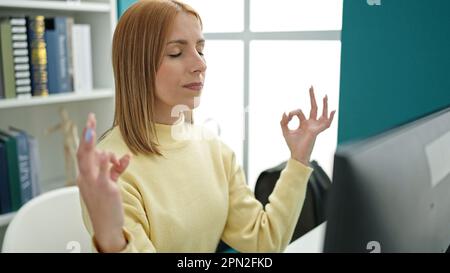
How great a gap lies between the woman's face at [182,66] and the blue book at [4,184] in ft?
2.12

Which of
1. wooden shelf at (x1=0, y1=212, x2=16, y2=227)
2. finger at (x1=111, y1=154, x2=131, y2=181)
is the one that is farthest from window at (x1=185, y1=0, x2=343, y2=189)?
wooden shelf at (x1=0, y1=212, x2=16, y2=227)

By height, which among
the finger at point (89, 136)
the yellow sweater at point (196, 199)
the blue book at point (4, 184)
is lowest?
the blue book at point (4, 184)

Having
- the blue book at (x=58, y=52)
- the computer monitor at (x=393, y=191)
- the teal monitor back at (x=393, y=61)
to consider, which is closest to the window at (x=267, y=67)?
the teal monitor back at (x=393, y=61)

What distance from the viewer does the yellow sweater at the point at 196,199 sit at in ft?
1.67

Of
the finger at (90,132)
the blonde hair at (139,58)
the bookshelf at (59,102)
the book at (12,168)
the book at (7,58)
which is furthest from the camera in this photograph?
the book at (12,168)

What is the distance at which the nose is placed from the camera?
0.50 meters

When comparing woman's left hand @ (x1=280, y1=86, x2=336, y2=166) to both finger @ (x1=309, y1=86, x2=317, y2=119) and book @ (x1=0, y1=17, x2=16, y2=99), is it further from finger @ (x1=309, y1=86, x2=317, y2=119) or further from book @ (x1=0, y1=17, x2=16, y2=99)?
book @ (x1=0, y1=17, x2=16, y2=99)

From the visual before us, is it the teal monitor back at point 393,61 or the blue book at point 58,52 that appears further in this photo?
the blue book at point 58,52

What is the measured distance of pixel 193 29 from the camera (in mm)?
500

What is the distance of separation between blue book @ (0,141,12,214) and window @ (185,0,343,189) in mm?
586

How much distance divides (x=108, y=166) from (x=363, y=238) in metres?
0.25

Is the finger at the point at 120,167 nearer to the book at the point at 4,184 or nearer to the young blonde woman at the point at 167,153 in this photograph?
the young blonde woman at the point at 167,153
